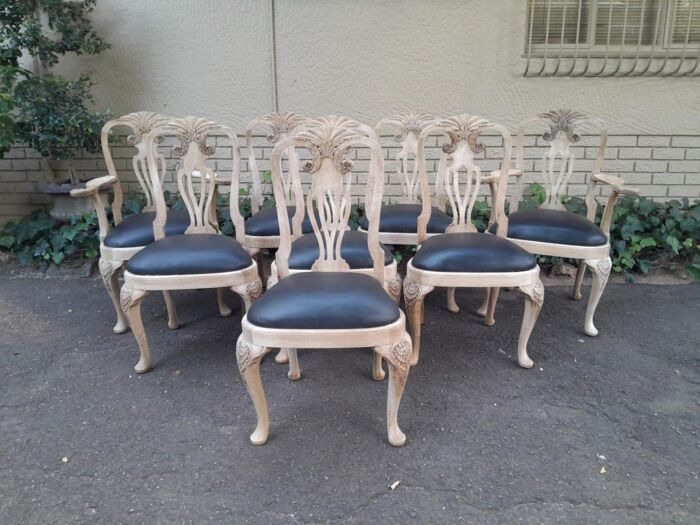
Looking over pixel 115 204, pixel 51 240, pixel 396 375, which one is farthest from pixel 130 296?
pixel 51 240

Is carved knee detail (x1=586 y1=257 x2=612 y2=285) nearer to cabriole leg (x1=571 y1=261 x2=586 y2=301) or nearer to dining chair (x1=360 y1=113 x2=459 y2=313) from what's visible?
cabriole leg (x1=571 y1=261 x2=586 y2=301)

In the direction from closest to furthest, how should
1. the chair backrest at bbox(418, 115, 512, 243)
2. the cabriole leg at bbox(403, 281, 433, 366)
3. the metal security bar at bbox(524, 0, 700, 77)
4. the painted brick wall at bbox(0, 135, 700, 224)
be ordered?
the cabriole leg at bbox(403, 281, 433, 366)
the chair backrest at bbox(418, 115, 512, 243)
the metal security bar at bbox(524, 0, 700, 77)
the painted brick wall at bbox(0, 135, 700, 224)

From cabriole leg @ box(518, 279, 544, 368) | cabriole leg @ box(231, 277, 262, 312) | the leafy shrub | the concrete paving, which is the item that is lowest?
the concrete paving

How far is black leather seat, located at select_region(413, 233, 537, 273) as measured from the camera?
2.38 metres

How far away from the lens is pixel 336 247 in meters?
2.20

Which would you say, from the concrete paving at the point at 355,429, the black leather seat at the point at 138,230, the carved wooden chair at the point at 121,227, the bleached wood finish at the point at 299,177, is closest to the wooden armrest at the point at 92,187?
the carved wooden chair at the point at 121,227

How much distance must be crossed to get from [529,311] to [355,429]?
1.05 m

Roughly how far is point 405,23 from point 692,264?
2832mm

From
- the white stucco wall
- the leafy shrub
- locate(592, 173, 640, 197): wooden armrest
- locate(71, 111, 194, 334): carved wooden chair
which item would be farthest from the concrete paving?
the white stucco wall

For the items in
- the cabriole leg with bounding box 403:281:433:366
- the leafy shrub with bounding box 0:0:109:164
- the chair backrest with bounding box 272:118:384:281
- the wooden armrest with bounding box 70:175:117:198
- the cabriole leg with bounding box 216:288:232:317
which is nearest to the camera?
the chair backrest with bounding box 272:118:384:281

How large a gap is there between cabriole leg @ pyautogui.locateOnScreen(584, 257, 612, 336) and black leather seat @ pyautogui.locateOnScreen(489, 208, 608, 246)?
0.11 metres

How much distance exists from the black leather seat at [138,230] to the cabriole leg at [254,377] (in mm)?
1181

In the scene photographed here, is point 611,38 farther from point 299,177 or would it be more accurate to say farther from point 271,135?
point 299,177

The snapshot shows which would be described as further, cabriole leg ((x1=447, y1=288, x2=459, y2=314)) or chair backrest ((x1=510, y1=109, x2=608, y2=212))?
cabriole leg ((x1=447, y1=288, x2=459, y2=314))
